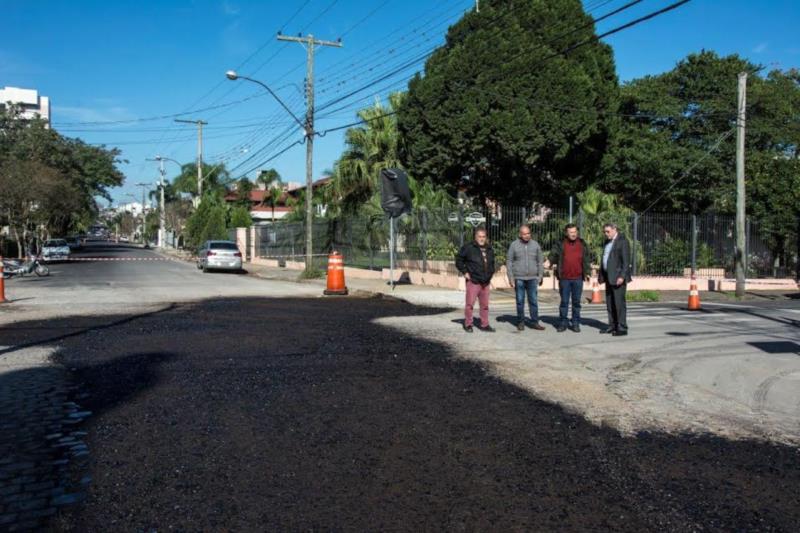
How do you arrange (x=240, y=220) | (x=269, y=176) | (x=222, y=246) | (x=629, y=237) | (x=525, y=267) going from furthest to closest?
(x=269, y=176)
(x=240, y=220)
(x=222, y=246)
(x=629, y=237)
(x=525, y=267)

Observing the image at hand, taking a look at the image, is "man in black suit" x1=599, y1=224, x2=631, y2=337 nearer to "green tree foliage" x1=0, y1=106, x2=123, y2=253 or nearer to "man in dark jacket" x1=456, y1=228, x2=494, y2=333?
"man in dark jacket" x1=456, y1=228, x2=494, y2=333

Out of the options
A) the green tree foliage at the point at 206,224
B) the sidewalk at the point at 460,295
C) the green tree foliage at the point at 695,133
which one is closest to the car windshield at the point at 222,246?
the sidewalk at the point at 460,295

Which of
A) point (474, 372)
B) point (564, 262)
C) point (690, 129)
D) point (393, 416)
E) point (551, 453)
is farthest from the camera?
point (690, 129)

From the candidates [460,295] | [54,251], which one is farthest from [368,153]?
[54,251]

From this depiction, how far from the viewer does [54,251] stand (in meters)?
44.8

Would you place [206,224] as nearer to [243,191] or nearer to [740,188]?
[243,191]

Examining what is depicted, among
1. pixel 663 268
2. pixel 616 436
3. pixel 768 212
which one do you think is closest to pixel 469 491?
pixel 616 436

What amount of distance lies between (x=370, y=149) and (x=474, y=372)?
2178 centimetres

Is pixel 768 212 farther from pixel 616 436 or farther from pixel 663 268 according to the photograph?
pixel 616 436

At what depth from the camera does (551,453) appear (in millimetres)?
5137

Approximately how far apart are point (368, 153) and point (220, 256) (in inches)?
331

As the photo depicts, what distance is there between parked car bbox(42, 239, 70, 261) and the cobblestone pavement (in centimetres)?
4055

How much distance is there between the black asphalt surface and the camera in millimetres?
3971

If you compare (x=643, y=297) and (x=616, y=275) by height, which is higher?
(x=616, y=275)
